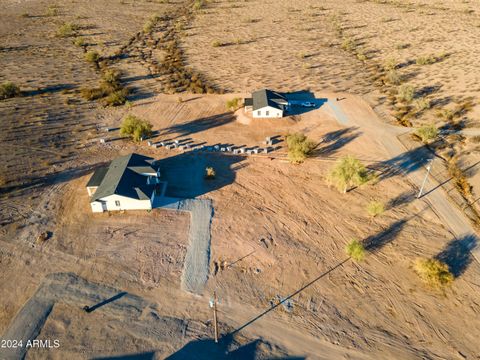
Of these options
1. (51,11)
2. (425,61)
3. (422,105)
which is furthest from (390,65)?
(51,11)

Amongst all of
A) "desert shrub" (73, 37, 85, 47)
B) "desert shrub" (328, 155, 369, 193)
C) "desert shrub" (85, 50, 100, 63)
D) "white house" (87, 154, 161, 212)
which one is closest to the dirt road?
"desert shrub" (328, 155, 369, 193)

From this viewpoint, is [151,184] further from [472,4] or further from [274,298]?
[472,4]

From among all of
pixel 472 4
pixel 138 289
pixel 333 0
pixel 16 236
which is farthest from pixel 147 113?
pixel 472 4

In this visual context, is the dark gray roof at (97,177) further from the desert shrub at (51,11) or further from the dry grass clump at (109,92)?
the desert shrub at (51,11)

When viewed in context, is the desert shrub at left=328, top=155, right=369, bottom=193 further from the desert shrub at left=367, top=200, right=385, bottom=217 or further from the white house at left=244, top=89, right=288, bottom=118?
the white house at left=244, top=89, right=288, bottom=118

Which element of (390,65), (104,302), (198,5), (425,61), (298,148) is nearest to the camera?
(104,302)

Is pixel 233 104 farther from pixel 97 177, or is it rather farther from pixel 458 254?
pixel 458 254

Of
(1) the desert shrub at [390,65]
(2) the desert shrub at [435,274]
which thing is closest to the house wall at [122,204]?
(2) the desert shrub at [435,274]
